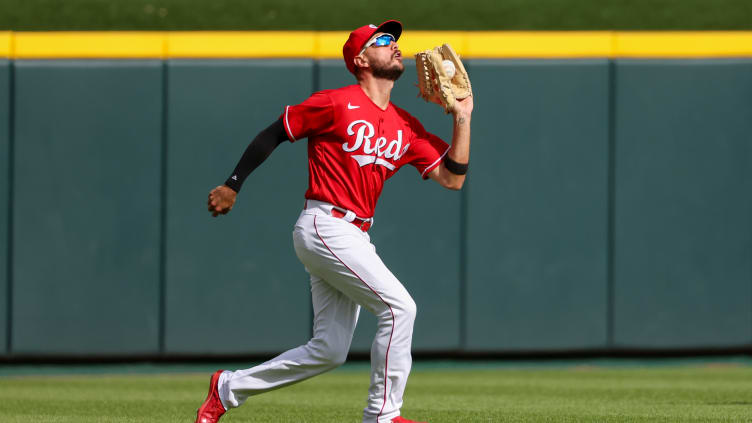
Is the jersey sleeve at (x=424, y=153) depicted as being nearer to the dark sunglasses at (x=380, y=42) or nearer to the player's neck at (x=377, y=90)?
the player's neck at (x=377, y=90)

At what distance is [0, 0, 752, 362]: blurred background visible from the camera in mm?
7578

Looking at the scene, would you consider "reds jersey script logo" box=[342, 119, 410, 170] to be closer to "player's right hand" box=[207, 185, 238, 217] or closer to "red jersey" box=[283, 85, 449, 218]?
"red jersey" box=[283, 85, 449, 218]

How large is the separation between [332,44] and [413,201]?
1340mm

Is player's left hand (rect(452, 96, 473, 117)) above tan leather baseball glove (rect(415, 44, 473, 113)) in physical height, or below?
below

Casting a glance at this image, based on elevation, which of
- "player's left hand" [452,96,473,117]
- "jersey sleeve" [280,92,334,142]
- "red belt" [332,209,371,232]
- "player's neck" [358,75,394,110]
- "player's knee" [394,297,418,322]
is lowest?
"player's knee" [394,297,418,322]

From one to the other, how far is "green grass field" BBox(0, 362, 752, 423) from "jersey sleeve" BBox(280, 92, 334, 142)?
1.36 meters

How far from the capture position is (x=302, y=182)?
7.69m

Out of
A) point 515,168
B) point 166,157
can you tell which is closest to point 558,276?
point 515,168

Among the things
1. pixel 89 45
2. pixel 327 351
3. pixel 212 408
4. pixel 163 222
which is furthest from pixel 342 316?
pixel 89 45

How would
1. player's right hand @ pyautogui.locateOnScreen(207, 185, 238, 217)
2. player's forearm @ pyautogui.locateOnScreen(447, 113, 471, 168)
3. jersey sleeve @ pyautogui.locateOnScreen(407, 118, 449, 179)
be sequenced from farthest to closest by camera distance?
jersey sleeve @ pyautogui.locateOnScreen(407, 118, 449, 179)
player's forearm @ pyautogui.locateOnScreen(447, 113, 471, 168)
player's right hand @ pyautogui.locateOnScreen(207, 185, 238, 217)

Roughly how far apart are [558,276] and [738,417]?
336 cm

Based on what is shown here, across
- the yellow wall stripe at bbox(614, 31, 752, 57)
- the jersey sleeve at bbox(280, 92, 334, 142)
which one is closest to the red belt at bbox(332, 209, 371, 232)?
the jersey sleeve at bbox(280, 92, 334, 142)

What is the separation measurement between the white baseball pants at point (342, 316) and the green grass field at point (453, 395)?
25.1 inches
